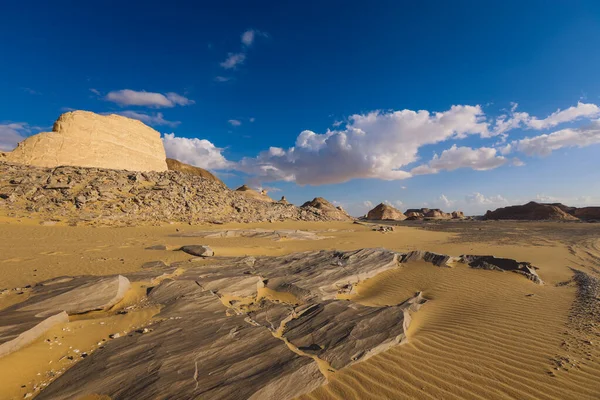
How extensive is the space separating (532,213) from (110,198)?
265ft

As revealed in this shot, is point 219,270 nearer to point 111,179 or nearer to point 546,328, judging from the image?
point 546,328

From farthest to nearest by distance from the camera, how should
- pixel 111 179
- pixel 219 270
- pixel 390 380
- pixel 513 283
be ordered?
pixel 111 179 < pixel 219 270 < pixel 513 283 < pixel 390 380

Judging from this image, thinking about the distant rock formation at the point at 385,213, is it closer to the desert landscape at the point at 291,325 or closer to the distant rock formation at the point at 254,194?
the distant rock formation at the point at 254,194

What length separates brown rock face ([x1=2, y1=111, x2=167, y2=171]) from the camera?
2723cm

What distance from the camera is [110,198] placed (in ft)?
77.9

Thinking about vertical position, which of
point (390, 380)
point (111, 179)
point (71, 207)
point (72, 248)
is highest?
point (111, 179)

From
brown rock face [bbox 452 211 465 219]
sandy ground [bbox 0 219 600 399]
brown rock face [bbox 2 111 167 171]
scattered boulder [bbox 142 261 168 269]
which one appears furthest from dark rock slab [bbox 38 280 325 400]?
brown rock face [bbox 452 211 465 219]

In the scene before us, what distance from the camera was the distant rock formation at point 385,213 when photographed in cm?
7125

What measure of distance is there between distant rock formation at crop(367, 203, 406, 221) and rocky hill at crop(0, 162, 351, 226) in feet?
153

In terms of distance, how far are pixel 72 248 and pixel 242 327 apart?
38.6ft

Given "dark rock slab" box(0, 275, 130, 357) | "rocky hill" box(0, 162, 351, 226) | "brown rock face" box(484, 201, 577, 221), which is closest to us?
"dark rock slab" box(0, 275, 130, 357)

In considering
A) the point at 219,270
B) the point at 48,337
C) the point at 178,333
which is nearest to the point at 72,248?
the point at 219,270

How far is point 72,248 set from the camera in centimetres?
1203

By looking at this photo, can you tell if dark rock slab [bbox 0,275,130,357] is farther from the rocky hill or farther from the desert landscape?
the rocky hill
